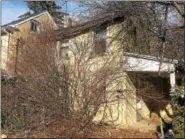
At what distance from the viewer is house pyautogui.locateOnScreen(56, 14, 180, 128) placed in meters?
8.41

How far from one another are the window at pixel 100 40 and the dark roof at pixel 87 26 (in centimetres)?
18

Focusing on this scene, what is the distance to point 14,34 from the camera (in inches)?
368

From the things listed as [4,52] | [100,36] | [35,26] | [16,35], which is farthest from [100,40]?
[4,52]

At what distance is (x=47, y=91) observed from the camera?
754 centimetres

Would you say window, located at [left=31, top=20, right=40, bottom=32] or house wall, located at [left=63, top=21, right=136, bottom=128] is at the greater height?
window, located at [left=31, top=20, right=40, bottom=32]

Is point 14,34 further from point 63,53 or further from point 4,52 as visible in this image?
point 63,53

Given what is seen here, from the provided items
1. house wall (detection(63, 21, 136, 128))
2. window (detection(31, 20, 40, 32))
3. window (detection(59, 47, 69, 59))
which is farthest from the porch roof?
window (detection(31, 20, 40, 32))

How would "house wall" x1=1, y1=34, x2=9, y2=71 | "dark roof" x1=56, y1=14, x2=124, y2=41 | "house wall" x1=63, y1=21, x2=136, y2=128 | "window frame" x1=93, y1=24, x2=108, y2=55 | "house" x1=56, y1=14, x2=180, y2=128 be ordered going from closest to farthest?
"house wall" x1=1, y1=34, x2=9, y2=71
"house wall" x1=63, y1=21, x2=136, y2=128
"house" x1=56, y1=14, x2=180, y2=128
"window frame" x1=93, y1=24, x2=108, y2=55
"dark roof" x1=56, y1=14, x2=124, y2=41

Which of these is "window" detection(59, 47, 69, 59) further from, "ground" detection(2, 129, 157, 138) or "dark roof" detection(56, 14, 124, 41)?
"ground" detection(2, 129, 157, 138)

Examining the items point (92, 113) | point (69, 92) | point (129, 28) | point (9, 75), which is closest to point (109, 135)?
point (92, 113)

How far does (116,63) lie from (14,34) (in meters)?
3.06

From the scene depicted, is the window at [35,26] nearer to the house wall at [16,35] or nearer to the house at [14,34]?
the house at [14,34]

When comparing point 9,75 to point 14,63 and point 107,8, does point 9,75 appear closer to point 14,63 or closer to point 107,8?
point 14,63

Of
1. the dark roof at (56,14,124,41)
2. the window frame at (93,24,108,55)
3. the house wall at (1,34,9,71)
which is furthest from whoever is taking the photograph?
the dark roof at (56,14,124,41)
